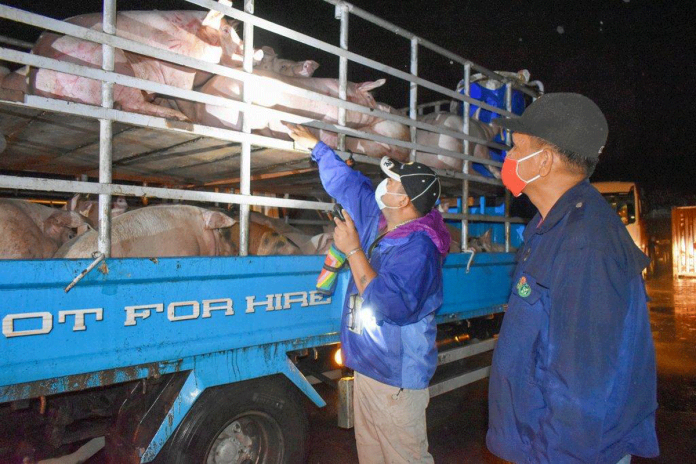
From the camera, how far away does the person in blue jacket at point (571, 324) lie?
4.30 feet

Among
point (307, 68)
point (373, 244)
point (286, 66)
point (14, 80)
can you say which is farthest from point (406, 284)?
point (286, 66)

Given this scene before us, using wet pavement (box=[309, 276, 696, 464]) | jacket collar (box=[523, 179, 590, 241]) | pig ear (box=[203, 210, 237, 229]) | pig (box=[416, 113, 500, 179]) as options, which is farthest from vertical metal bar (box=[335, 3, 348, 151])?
wet pavement (box=[309, 276, 696, 464])

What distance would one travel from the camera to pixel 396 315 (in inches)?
85.4

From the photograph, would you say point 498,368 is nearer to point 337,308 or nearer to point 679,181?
point 337,308

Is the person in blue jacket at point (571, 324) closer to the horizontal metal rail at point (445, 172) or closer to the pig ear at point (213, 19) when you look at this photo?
the horizontal metal rail at point (445, 172)

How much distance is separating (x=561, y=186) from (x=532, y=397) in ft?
2.46

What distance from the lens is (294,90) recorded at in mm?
2818

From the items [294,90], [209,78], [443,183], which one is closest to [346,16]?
[294,90]

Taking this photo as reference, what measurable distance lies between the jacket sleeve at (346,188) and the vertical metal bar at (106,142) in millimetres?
1187

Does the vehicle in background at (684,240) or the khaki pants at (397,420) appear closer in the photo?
the khaki pants at (397,420)

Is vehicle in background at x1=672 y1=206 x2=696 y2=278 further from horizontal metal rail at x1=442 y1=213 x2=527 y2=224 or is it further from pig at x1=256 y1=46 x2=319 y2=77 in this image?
pig at x1=256 y1=46 x2=319 y2=77

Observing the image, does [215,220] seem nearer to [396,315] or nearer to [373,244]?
[373,244]

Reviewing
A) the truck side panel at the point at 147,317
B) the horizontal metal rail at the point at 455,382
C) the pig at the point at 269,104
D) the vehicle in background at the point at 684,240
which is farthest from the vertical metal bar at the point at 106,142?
the vehicle in background at the point at 684,240

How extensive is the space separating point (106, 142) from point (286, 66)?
228 cm
